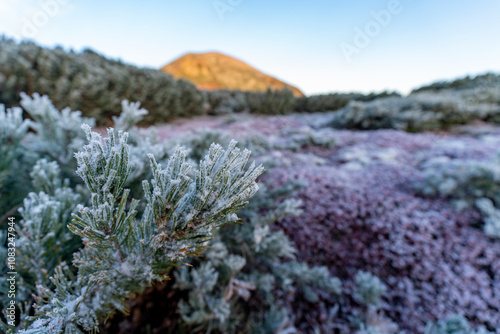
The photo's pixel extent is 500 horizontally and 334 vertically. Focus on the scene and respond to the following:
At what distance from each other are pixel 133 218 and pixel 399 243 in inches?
82.7

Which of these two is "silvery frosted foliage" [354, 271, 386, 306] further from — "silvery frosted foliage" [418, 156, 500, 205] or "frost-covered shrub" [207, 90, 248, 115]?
"frost-covered shrub" [207, 90, 248, 115]

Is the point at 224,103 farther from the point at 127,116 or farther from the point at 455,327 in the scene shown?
the point at 455,327

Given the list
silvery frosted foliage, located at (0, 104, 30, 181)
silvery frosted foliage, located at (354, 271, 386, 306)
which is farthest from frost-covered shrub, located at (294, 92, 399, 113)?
silvery frosted foliage, located at (0, 104, 30, 181)

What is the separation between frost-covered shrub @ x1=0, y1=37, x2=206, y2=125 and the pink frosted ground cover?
4.05 meters

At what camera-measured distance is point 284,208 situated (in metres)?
1.24

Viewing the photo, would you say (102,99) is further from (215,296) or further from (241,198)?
(241,198)

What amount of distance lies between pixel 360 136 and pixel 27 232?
5.06 meters

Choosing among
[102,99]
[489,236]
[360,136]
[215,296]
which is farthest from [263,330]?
[102,99]

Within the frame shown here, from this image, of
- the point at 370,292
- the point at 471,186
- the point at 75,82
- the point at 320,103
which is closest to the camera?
the point at 370,292

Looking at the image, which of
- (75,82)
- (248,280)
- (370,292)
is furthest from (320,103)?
(248,280)

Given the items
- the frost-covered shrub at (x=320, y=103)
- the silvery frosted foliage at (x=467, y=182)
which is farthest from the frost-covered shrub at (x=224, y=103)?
the silvery frosted foliage at (x=467, y=182)

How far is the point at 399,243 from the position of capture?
192cm

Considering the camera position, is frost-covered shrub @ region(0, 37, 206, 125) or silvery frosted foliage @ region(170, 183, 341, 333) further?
frost-covered shrub @ region(0, 37, 206, 125)

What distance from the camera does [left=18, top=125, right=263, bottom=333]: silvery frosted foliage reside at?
1.66ft
